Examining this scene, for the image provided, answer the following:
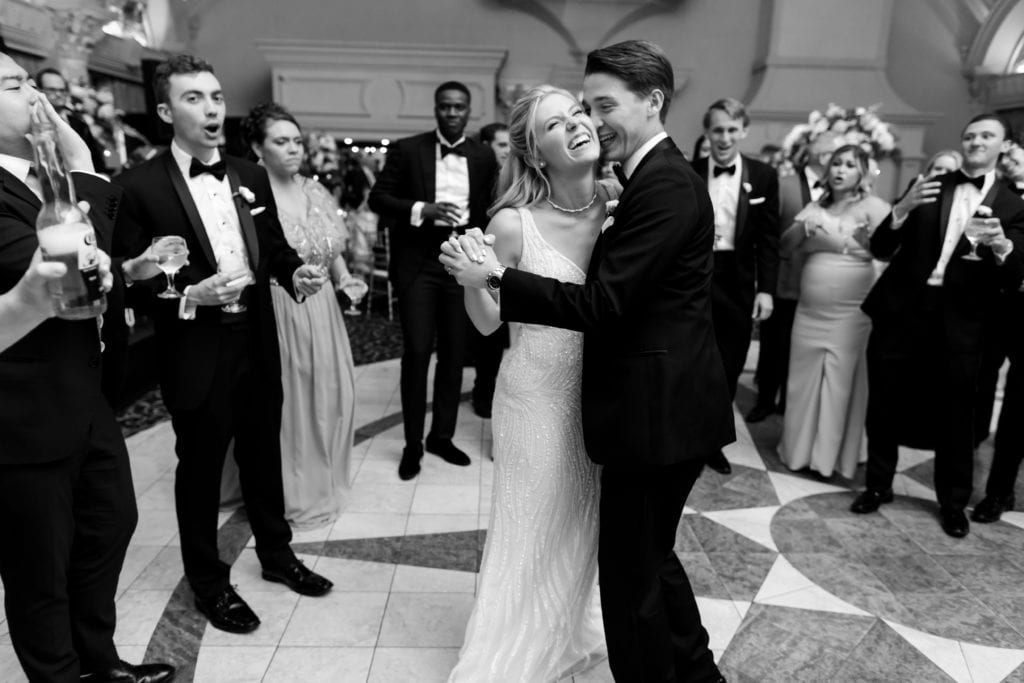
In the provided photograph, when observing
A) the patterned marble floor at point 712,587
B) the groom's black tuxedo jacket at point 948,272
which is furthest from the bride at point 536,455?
the groom's black tuxedo jacket at point 948,272

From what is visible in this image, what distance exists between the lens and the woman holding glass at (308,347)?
9.67 ft

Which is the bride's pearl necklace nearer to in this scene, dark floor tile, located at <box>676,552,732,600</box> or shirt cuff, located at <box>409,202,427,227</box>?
dark floor tile, located at <box>676,552,732,600</box>

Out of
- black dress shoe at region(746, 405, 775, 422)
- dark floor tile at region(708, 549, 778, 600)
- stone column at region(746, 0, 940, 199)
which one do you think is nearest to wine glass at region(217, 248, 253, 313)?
dark floor tile at region(708, 549, 778, 600)

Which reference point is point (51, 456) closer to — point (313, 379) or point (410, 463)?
point (313, 379)

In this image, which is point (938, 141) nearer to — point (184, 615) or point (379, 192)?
point (379, 192)

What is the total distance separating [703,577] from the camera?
2.75 metres

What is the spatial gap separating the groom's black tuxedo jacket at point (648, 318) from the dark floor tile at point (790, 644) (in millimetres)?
938

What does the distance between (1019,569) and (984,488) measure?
0.91 meters

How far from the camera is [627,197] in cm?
157

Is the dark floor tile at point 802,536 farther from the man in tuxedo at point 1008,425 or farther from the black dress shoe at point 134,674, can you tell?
the black dress shoe at point 134,674

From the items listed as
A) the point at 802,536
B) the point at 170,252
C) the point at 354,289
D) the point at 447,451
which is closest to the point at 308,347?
Answer: the point at 354,289

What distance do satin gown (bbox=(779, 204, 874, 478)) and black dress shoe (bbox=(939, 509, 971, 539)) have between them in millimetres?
545

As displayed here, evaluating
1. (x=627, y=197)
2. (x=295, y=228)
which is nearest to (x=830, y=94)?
(x=295, y=228)

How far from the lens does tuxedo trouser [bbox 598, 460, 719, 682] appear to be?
68.1 inches
